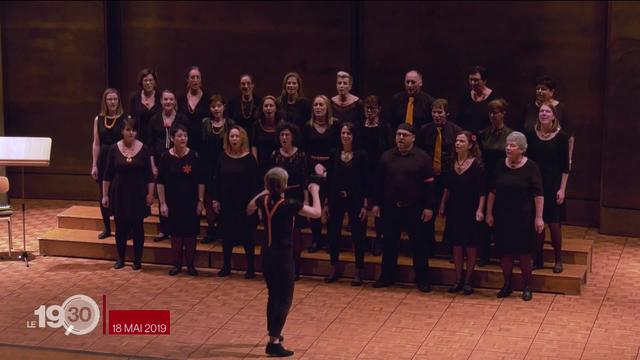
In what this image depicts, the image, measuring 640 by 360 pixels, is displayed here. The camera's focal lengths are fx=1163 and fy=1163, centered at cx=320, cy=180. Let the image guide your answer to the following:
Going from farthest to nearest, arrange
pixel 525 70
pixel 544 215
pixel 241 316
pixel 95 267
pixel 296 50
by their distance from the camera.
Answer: pixel 296 50
pixel 525 70
pixel 95 267
pixel 544 215
pixel 241 316

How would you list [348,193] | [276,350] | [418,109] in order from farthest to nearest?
[418,109], [348,193], [276,350]

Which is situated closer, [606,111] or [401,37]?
[606,111]

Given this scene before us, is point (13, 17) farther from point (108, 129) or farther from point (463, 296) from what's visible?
point (463, 296)

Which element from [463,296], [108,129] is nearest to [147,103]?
[108,129]

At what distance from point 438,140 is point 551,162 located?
1.07 m

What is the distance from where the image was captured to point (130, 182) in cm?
1156

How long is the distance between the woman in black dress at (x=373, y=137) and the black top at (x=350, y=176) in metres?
0.07

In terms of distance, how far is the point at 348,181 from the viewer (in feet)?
36.1

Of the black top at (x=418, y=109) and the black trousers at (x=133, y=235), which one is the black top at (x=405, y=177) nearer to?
the black top at (x=418, y=109)

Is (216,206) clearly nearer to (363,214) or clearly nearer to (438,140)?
(363,214)

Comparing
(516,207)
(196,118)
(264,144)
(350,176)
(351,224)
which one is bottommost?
(351,224)

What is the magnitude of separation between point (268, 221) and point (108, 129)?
3.60 metres

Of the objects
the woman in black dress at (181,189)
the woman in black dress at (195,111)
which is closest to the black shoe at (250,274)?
the woman in black dress at (181,189)

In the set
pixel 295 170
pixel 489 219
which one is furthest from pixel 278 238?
pixel 489 219
